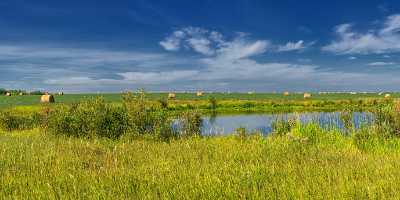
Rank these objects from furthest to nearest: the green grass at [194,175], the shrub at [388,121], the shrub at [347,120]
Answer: the shrub at [347,120], the shrub at [388,121], the green grass at [194,175]

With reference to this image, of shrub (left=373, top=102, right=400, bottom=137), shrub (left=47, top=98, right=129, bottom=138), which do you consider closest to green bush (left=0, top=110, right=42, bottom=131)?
shrub (left=47, top=98, right=129, bottom=138)

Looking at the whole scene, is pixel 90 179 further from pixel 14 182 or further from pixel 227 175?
pixel 227 175

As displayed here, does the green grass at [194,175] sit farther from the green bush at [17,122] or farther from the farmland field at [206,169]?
the green bush at [17,122]

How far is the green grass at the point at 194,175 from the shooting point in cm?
696

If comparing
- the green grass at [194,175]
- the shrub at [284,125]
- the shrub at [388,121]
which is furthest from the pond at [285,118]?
the green grass at [194,175]

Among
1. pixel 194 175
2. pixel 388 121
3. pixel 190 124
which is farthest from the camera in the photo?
pixel 190 124

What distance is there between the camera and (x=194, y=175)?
845 centimetres

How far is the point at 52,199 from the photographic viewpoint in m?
6.83

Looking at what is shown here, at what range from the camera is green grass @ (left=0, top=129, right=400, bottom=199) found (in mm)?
6965

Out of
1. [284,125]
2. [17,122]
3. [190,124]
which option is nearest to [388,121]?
[284,125]

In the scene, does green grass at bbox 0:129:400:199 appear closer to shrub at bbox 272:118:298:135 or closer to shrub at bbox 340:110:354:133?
shrub at bbox 340:110:354:133

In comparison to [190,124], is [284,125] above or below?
below

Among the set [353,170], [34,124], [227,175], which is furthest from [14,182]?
[34,124]

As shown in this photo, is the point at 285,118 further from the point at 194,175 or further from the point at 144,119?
the point at 194,175
